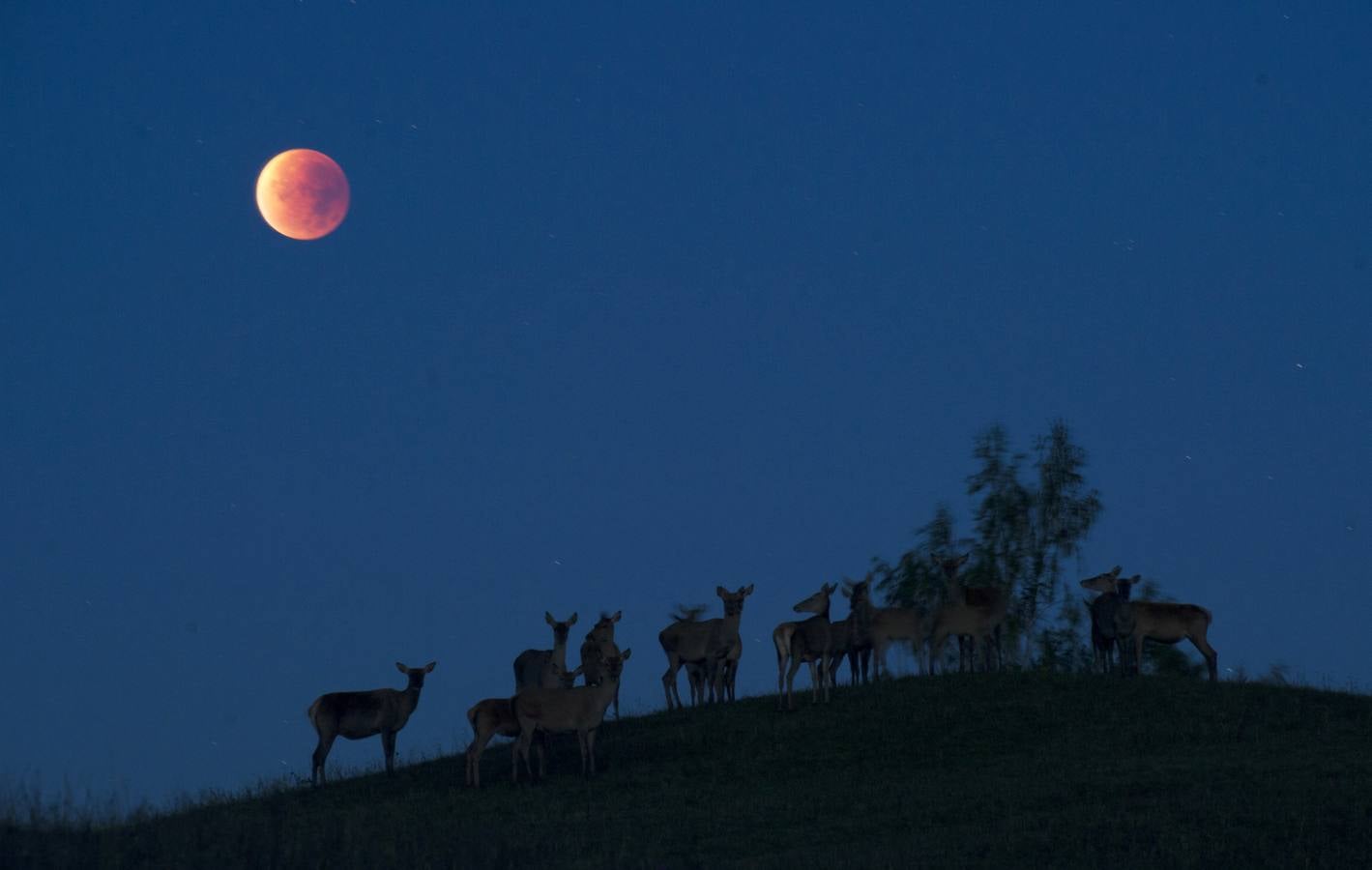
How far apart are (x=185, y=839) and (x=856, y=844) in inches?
302

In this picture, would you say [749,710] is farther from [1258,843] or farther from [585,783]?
[1258,843]

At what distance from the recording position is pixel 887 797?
2116cm

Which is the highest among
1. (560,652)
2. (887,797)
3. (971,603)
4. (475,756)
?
(971,603)

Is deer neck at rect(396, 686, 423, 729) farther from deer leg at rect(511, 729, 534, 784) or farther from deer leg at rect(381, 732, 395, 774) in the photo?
deer leg at rect(511, 729, 534, 784)

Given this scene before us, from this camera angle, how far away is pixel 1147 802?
1939 cm

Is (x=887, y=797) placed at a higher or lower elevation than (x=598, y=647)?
lower

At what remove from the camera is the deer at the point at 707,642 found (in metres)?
30.0

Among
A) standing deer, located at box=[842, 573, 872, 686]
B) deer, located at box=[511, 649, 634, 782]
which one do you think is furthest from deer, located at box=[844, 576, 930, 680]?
deer, located at box=[511, 649, 634, 782]

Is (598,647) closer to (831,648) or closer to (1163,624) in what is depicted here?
(831,648)

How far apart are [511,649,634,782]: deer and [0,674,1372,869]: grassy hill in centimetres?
69

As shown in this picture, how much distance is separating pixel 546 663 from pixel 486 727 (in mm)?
5399

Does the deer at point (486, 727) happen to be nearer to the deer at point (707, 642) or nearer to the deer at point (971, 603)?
the deer at point (707, 642)

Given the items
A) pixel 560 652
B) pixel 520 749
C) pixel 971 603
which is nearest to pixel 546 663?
pixel 560 652

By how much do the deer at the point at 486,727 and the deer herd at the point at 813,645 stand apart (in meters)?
0.47
